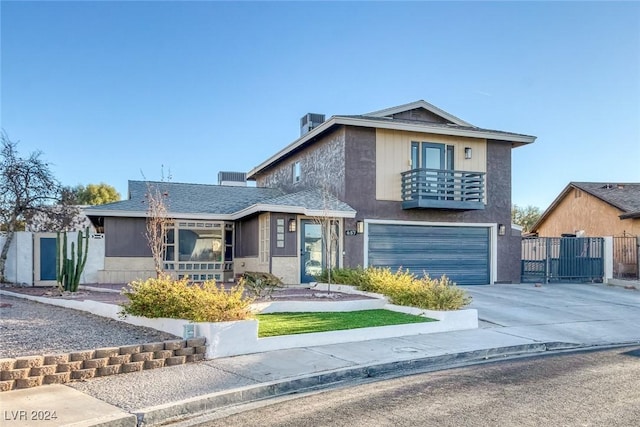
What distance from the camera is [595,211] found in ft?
88.9

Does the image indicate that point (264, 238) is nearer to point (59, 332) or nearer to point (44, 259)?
point (44, 259)

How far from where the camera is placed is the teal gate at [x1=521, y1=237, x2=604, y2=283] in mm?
20328

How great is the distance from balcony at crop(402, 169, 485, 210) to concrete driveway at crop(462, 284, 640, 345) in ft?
9.92

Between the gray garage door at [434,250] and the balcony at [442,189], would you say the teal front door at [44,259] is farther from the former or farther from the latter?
the balcony at [442,189]

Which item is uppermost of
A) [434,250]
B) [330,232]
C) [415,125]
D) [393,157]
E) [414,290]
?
[415,125]

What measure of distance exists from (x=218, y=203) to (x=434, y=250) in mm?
8382

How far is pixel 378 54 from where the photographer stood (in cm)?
1700

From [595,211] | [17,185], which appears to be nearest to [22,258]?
[17,185]

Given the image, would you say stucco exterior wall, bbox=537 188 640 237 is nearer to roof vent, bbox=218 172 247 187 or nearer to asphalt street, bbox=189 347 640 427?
roof vent, bbox=218 172 247 187

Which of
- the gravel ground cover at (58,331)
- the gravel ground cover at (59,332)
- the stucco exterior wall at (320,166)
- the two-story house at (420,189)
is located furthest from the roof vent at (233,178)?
the gravel ground cover at (59,332)

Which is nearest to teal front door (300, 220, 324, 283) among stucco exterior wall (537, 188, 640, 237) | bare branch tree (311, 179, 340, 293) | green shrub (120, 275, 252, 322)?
bare branch tree (311, 179, 340, 293)

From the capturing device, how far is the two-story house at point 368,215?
683 inches

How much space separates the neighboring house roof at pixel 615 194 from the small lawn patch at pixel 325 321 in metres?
17.2

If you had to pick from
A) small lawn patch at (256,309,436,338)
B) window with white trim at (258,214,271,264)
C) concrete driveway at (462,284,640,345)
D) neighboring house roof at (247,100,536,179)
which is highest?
neighboring house roof at (247,100,536,179)
